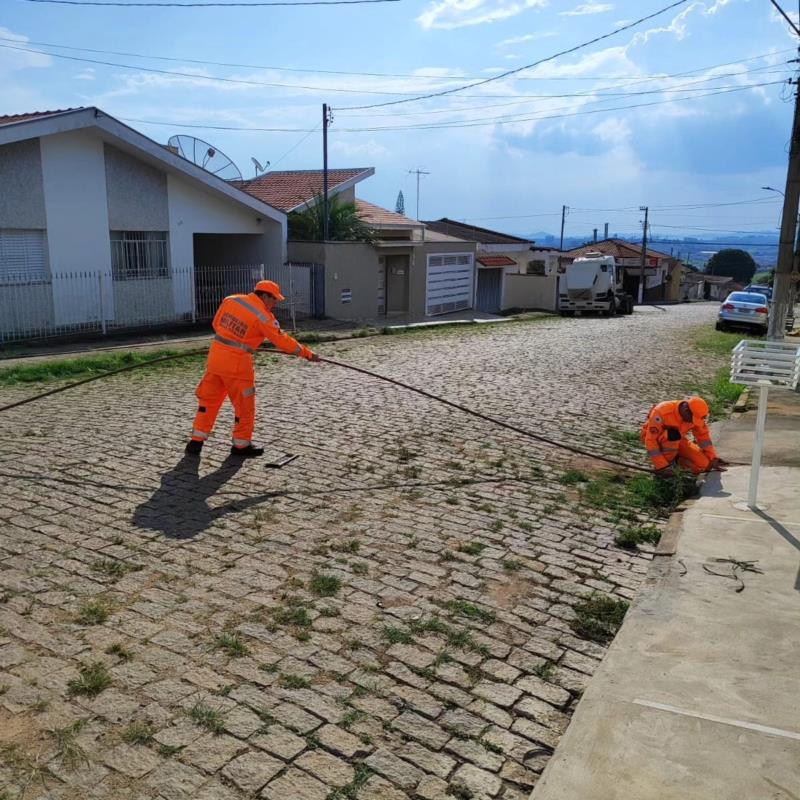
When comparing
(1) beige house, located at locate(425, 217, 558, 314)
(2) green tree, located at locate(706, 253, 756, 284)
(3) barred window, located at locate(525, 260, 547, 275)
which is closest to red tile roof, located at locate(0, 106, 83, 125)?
(1) beige house, located at locate(425, 217, 558, 314)

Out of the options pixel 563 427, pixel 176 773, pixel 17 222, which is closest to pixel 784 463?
Result: pixel 563 427

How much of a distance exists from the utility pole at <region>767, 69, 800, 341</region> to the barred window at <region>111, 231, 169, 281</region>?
13803mm

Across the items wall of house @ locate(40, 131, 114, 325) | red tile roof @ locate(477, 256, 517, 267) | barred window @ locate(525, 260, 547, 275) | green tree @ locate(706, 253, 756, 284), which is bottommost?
green tree @ locate(706, 253, 756, 284)

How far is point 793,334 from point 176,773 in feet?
84.1

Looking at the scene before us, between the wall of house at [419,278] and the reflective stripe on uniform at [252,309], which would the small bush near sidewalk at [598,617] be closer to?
the reflective stripe on uniform at [252,309]

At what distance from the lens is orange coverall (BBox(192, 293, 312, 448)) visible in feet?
24.1

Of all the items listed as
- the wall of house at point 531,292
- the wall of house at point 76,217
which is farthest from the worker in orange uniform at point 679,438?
the wall of house at point 531,292

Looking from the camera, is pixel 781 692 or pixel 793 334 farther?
pixel 793 334

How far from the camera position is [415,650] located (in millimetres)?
A: 4078

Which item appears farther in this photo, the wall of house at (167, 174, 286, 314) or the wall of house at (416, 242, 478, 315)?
the wall of house at (416, 242, 478, 315)

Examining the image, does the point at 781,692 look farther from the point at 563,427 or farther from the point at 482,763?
the point at 563,427

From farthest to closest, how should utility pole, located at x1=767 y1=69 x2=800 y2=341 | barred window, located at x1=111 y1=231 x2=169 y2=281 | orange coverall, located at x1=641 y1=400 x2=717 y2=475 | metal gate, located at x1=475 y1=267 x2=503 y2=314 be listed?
metal gate, located at x1=475 y1=267 x2=503 y2=314
barred window, located at x1=111 y1=231 x2=169 y2=281
utility pole, located at x1=767 y1=69 x2=800 y2=341
orange coverall, located at x1=641 y1=400 x2=717 y2=475

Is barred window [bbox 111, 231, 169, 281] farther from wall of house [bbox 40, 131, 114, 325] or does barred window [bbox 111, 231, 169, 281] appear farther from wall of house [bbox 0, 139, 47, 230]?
wall of house [bbox 0, 139, 47, 230]

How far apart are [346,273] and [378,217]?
6410 millimetres
